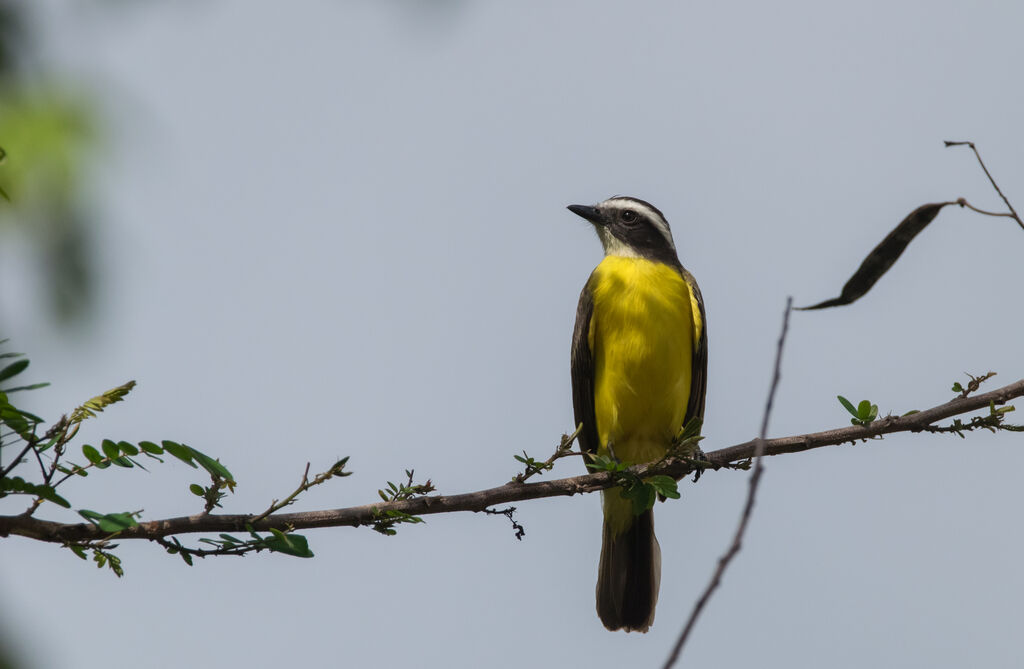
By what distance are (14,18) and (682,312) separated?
4.43m

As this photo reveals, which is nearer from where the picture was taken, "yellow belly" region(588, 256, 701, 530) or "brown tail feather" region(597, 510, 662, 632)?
"yellow belly" region(588, 256, 701, 530)

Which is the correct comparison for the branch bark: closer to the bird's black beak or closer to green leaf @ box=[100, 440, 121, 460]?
green leaf @ box=[100, 440, 121, 460]

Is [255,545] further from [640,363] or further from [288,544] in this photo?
[640,363]

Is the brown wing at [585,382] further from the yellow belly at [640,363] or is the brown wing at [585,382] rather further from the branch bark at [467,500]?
the branch bark at [467,500]

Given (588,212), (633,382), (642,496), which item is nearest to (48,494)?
(642,496)

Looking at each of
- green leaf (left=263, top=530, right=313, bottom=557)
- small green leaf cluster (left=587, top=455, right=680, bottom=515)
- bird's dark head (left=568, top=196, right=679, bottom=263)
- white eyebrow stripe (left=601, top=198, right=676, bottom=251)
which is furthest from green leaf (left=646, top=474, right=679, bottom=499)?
white eyebrow stripe (left=601, top=198, right=676, bottom=251)

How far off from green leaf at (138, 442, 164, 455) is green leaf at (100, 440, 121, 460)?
6cm

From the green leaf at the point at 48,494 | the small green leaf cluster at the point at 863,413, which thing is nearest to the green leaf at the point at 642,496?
the small green leaf cluster at the point at 863,413

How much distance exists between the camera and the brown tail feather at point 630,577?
667 centimetres

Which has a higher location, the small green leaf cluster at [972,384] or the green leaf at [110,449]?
the small green leaf cluster at [972,384]

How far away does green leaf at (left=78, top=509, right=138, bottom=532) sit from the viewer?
249cm

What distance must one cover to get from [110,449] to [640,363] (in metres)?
3.93

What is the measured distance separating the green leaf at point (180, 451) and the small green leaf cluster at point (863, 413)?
2223 mm

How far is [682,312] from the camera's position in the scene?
655 cm
